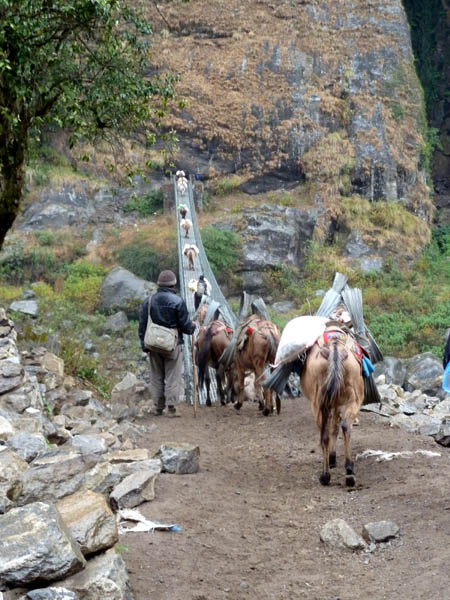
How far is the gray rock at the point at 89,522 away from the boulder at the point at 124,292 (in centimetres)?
1940

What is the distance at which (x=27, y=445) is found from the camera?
4656 mm

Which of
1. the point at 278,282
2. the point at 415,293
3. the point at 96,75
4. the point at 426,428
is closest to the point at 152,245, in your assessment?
the point at 278,282

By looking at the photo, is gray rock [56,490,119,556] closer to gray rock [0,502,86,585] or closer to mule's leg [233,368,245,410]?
gray rock [0,502,86,585]

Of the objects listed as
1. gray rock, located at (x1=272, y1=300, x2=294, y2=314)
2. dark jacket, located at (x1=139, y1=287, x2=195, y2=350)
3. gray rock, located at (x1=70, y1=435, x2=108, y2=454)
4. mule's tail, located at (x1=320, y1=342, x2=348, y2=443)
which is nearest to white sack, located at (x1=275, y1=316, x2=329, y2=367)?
mule's tail, located at (x1=320, y1=342, x2=348, y2=443)

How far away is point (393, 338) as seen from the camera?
20969 millimetres

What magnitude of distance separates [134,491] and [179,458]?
1093 millimetres

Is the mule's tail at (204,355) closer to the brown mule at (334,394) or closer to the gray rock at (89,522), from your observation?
the brown mule at (334,394)

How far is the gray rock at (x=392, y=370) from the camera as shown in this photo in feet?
55.6

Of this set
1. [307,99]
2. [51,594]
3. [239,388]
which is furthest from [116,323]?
[51,594]

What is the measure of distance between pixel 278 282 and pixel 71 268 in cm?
754

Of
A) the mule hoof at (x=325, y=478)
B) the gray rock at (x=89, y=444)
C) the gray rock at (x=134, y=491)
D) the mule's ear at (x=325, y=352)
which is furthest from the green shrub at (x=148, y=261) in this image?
the gray rock at (x=134, y=491)

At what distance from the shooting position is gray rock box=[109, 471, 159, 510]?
14.9 ft

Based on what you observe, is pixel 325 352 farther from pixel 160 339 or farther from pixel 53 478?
pixel 160 339

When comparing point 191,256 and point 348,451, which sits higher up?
point 191,256
